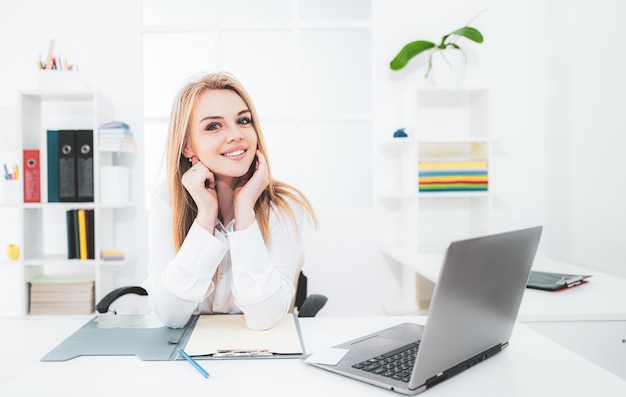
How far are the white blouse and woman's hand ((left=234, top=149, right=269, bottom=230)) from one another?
0.04 metres

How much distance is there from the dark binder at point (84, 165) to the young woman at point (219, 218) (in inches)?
60.0

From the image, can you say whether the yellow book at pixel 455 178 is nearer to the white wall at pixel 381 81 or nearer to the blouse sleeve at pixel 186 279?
the white wall at pixel 381 81

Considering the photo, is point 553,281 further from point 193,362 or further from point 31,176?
point 31,176

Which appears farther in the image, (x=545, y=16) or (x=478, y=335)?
(x=545, y=16)

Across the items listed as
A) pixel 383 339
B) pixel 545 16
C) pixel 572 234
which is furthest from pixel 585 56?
pixel 383 339

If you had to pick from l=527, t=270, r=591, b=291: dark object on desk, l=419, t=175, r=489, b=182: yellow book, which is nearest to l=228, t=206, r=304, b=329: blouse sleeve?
l=527, t=270, r=591, b=291: dark object on desk

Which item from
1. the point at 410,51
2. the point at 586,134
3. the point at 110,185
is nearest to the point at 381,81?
the point at 410,51

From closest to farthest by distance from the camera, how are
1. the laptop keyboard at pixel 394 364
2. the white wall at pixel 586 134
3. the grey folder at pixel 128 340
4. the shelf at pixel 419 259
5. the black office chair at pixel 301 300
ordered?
the laptop keyboard at pixel 394 364 → the grey folder at pixel 128 340 → the black office chair at pixel 301 300 → the shelf at pixel 419 259 → the white wall at pixel 586 134

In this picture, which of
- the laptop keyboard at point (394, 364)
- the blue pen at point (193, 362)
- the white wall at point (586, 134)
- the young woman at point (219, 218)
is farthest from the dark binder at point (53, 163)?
the white wall at point (586, 134)

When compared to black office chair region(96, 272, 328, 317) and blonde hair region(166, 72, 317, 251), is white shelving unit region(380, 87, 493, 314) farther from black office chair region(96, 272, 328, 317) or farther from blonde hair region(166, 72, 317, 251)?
blonde hair region(166, 72, 317, 251)

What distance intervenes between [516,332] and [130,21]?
292 cm

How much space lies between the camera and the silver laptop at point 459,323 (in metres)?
0.82

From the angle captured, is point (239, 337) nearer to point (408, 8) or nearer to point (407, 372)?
point (407, 372)

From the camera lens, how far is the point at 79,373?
0.98 meters
